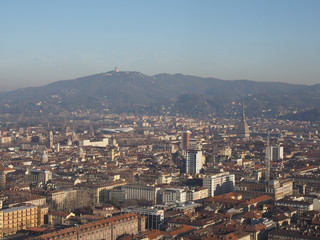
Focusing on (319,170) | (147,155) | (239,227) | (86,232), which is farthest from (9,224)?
(147,155)

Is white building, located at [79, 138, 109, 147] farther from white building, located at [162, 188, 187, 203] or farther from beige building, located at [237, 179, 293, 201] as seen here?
white building, located at [162, 188, 187, 203]

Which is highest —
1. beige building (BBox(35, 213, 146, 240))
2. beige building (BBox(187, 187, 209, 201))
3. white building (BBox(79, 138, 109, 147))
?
beige building (BBox(35, 213, 146, 240))

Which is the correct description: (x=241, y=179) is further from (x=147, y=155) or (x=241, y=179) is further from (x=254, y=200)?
(x=147, y=155)

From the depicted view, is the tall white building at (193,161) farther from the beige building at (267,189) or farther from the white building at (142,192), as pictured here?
the white building at (142,192)

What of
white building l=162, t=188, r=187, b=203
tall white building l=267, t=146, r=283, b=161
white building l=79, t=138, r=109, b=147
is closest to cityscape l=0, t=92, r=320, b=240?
white building l=162, t=188, r=187, b=203

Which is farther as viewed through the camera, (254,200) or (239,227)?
(254,200)

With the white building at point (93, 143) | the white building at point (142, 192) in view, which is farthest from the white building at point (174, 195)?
the white building at point (93, 143)

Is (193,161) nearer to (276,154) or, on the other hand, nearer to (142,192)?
(142,192)

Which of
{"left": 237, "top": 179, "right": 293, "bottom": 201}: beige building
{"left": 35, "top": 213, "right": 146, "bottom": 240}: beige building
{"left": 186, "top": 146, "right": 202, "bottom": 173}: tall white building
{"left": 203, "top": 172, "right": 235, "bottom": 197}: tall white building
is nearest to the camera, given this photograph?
{"left": 35, "top": 213, "right": 146, "bottom": 240}: beige building
